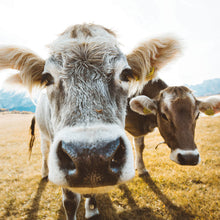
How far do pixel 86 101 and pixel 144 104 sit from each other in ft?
7.02

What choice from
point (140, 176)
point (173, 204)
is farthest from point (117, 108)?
point (140, 176)

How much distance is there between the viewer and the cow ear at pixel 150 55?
2.62 meters

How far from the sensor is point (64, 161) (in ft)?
3.71

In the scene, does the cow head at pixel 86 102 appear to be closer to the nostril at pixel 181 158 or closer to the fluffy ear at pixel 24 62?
the fluffy ear at pixel 24 62

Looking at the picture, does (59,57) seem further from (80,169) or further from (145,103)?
(145,103)

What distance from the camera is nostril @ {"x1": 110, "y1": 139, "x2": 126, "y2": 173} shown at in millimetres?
1112

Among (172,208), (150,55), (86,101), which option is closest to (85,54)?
(86,101)

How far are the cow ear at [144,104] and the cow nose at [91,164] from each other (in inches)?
88.2

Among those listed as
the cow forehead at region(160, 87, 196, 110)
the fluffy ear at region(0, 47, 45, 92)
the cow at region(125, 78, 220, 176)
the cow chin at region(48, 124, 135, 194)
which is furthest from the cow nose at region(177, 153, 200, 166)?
the fluffy ear at region(0, 47, 45, 92)

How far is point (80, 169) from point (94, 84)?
0.81 meters

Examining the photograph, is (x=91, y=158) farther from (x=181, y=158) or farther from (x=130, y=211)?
(x=130, y=211)

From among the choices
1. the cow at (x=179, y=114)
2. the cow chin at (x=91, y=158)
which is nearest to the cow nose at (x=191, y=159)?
the cow at (x=179, y=114)

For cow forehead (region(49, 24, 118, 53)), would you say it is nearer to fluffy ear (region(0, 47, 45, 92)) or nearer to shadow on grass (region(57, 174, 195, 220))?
fluffy ear (region(0, 47, 45, 92))

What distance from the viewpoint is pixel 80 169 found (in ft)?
3.36
